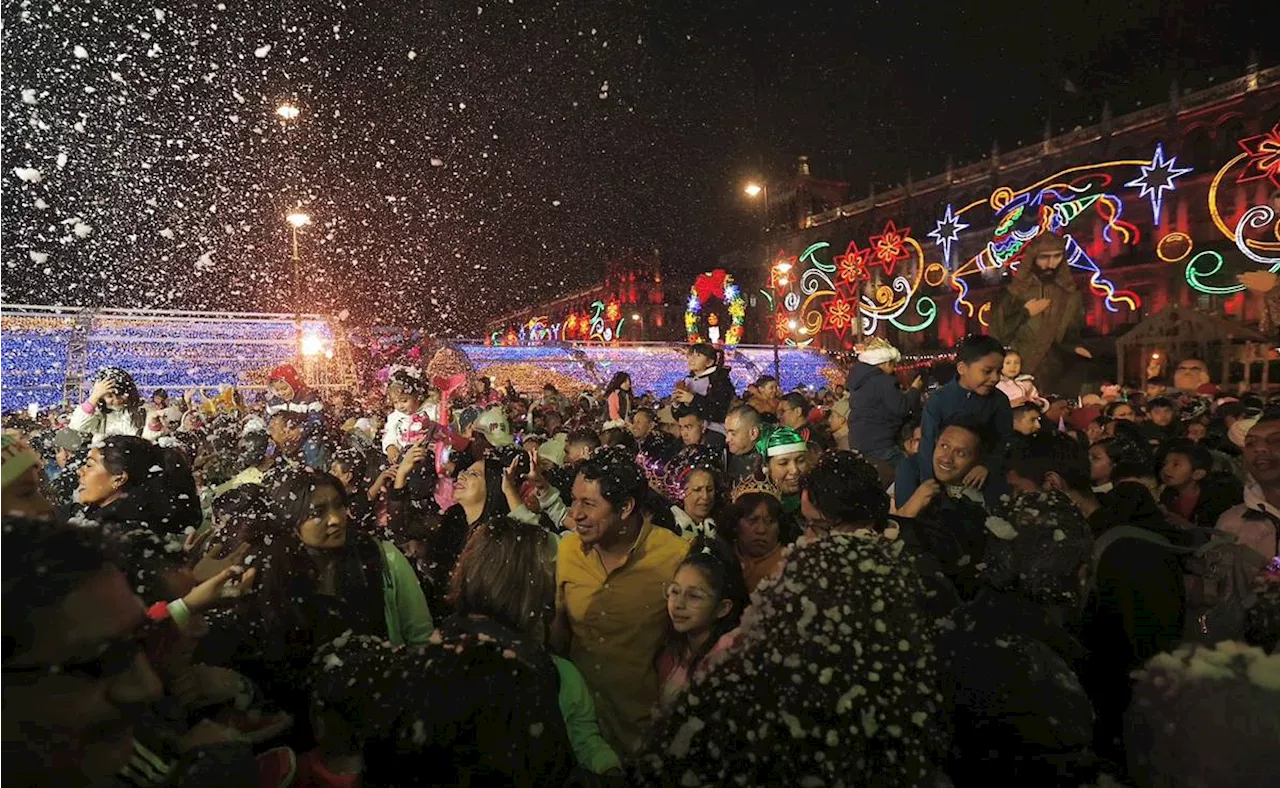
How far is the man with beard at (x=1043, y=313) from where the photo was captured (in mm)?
6141

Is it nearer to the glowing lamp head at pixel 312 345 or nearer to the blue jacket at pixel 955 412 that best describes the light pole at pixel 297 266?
Result: the glowing lamp head at pixel 312 345

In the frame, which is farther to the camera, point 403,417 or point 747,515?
point 403,417

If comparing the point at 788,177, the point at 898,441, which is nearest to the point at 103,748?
the point at 898,441

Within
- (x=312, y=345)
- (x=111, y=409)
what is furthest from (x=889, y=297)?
(x=111, y=409)

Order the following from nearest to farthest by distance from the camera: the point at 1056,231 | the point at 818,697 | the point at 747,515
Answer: the point at 818,697 → the point at 747,515 → the point at 1056,231

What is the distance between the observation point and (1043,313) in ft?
20.8

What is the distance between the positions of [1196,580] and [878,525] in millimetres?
1158

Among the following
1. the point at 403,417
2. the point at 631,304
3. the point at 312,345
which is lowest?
the point at 403,417

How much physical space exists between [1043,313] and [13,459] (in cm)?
660

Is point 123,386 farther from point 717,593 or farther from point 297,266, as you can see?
point 297,266

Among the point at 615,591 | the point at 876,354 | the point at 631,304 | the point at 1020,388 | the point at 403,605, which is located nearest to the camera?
the point at 403,605

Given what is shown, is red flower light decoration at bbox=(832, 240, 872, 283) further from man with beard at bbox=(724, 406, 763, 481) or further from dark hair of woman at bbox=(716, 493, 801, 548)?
dark hair of woman at bbox=(716, 493, 801, 548)

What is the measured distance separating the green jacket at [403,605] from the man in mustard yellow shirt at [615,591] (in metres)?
0.52

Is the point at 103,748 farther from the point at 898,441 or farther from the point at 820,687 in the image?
the point at 898,441
